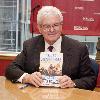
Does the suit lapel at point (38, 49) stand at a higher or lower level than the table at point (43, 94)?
higher

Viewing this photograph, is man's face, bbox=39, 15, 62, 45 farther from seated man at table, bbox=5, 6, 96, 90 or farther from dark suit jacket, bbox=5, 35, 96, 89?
dark suit jacket, bbox=5, 35, 96, 89

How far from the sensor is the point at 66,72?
245 centimetres

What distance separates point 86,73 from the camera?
2.46 m

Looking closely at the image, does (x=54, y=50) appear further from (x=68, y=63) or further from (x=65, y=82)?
(x=65, y=82)

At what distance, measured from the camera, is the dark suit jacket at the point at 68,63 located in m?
2.41

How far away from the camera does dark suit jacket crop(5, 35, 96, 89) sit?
7.89 ft

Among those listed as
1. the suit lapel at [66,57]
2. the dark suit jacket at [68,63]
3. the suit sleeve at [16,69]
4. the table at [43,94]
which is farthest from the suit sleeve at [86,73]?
the suit sleeve at [16,69]

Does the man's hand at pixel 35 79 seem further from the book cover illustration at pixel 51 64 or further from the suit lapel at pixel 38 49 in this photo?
the suit lapel at pixel 38 49

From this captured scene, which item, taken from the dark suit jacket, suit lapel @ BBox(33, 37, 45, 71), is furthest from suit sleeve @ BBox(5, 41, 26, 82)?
suit lapel @ BBox(33, 37, 45, 71)

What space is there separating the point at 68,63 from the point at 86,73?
0.18 meters

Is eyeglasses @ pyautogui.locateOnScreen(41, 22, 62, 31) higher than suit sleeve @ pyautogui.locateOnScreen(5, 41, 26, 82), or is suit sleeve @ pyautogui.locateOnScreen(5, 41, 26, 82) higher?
eyeglasses @ pyautogui.locateOnScreen(41, 22, 62, 31)

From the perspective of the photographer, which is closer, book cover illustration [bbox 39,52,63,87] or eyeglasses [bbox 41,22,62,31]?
book cover illustration [bbox 39,52,63,87]

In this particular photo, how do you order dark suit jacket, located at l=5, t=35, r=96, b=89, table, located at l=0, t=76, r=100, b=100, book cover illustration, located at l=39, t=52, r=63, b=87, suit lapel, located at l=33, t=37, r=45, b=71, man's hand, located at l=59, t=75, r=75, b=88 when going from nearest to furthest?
1. table, located at l=0, t=76, r=100, b=100
2. man's hand, located at l=59, t=75, r=75, b=88
3. book cover illustration, located at l=39, t=52, r=63, b=87
4. dark suit jacket, located at l=5, t=35, r=96, b=89
5. suit lapel, located at l=33, t=37, r=45, b=71

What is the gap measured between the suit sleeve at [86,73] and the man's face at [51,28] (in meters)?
0.28
